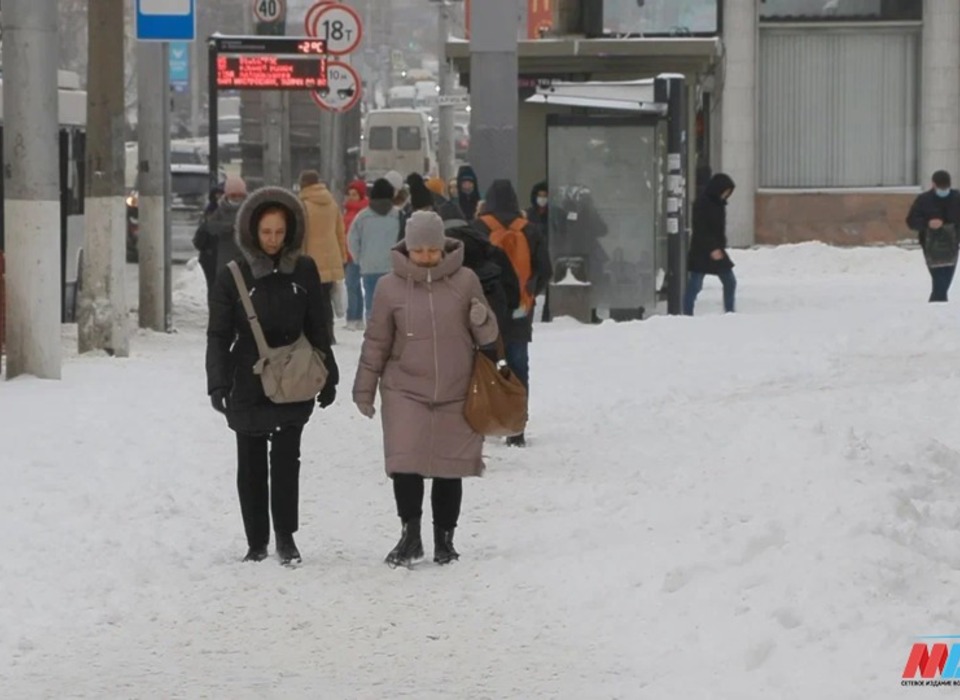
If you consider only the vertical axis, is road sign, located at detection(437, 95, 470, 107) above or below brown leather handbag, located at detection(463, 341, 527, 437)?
above

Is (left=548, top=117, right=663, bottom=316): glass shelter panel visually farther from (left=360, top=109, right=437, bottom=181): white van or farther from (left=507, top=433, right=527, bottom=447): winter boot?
(left=360, top=109, right=437, bottom=181): white van

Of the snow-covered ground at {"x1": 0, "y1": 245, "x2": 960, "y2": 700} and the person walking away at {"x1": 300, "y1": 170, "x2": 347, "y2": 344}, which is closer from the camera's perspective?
the snow-covered ground at {"x1": 0, "y1": 245, "x2": 960, "y2": 700}

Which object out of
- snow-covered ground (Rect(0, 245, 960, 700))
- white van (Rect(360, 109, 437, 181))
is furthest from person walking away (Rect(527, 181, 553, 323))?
white van (Rect(360, 109, 437, 181))

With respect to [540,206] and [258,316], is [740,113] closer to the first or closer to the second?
[540,206]

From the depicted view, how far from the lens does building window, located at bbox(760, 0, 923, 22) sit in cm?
3825

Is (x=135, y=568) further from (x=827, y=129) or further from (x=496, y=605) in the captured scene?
(x=827, y=129)

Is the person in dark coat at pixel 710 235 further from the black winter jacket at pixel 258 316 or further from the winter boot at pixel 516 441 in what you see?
the black winter jacket at pixel 258 316

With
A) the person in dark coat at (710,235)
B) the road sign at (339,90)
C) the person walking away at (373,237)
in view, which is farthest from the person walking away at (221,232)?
the road sign at (339,90)

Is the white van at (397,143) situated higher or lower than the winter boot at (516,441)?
higher

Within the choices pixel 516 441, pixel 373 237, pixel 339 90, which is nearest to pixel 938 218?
pixel 373 237

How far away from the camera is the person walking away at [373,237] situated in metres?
21.3

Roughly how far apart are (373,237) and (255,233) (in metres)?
12.1

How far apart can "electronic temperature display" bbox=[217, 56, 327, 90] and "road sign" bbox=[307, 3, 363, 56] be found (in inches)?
46.2

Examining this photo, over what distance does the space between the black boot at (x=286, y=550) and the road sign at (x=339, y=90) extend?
50.6ft
